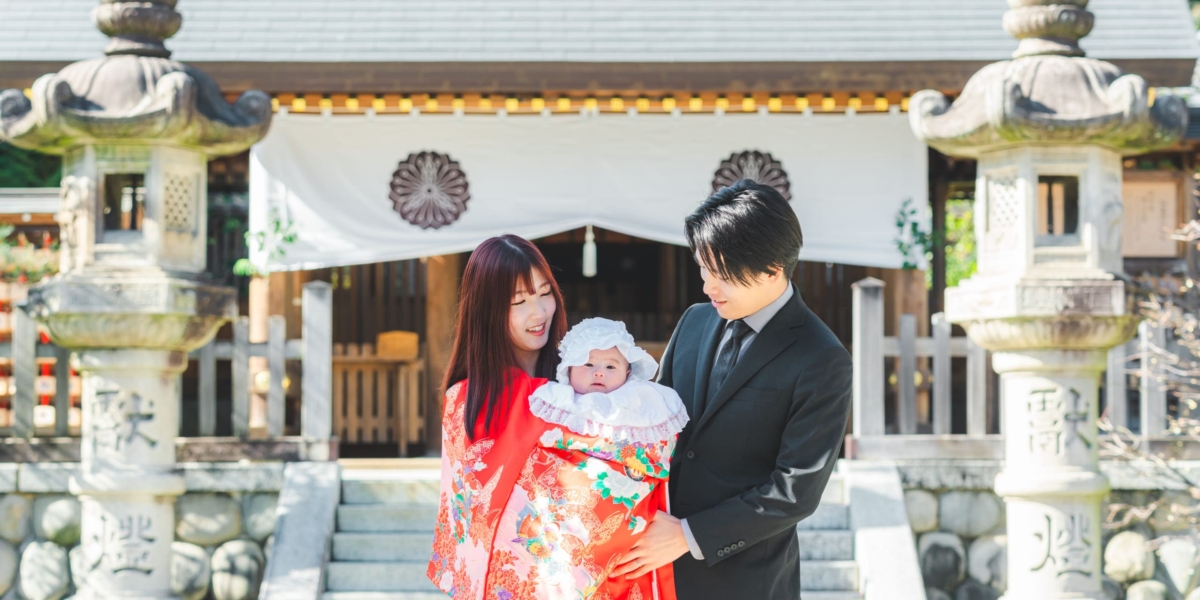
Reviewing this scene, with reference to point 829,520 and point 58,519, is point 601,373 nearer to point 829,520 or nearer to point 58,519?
point 829,520

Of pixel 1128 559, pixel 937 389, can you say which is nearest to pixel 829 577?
pixel 937 389

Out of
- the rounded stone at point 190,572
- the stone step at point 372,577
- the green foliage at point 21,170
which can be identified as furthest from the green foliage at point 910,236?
the green foliage at point 21,170

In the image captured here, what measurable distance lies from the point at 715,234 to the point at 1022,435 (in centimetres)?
370

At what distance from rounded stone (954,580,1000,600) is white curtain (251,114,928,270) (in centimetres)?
261

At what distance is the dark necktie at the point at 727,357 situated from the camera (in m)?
3.18

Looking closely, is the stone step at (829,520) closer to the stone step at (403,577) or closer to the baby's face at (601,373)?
the stone step at (403,577)

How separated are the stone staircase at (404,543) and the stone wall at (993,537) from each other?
0.48 meters

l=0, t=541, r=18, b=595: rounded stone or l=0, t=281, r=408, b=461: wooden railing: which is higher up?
l=0, t=281, r=408, b=461: wooden railing

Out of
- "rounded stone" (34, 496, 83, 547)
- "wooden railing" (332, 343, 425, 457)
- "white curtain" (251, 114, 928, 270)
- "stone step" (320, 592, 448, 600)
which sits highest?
"white curtain" (251, 114, 928, 270)

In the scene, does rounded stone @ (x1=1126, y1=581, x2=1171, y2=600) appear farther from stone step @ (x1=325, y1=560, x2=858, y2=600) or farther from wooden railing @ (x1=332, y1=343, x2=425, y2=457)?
wooden railing @ (x1=332, y1=343, x2=425, y2=457)

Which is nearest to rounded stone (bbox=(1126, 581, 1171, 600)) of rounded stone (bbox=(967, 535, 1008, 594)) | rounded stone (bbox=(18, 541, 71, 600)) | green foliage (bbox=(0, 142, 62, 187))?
rounded stone (bbox=(967, 535, 1008, 594))

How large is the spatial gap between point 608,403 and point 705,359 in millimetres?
405

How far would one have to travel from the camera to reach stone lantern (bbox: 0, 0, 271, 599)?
6.02 m

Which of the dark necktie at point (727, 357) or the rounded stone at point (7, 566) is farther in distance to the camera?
the rounded stone at point (7, 566)
